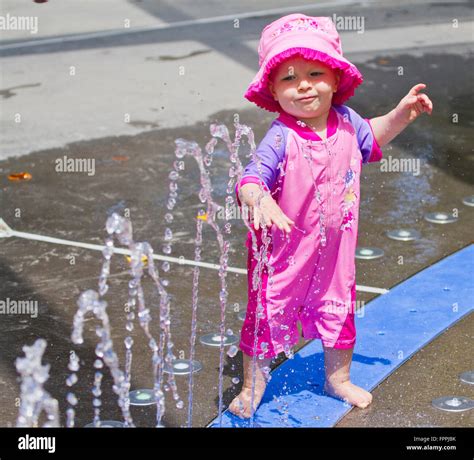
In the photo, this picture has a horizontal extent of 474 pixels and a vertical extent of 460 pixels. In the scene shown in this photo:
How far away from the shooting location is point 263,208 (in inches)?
161

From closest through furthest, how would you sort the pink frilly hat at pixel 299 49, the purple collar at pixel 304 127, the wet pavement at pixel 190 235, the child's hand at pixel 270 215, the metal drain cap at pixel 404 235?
1. the child's hand at pixel 270 215
2. the pink frilly hat at pixel 299 49
3. the purple collar at pixel 304 127
4. the wet pavement at pixel 190 235
5. the metal drain cap at pixel 404 235

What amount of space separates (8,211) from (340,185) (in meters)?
2.84

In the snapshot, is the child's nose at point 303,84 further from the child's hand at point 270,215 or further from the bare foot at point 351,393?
the bare foot at point 351,393

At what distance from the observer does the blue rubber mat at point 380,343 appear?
455 cm

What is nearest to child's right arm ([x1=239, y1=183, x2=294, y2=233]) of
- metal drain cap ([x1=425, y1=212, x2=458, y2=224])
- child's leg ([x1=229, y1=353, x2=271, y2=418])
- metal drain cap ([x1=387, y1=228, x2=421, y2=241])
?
child's leg ([x1=229, y1=353, x2=271, y2=418])

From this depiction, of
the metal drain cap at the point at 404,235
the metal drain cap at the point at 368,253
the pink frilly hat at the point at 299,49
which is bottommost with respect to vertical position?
the metal drain cap at the point at 368,253

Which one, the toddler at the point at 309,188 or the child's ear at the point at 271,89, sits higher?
the child's ear at the point at 271,89

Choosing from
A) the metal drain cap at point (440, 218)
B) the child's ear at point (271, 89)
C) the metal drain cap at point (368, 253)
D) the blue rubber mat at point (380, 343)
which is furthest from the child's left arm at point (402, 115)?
the metal drain cap at point (440, 218)

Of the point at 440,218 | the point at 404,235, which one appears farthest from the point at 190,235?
the point at 440,218

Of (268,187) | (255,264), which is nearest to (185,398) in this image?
(255,264)

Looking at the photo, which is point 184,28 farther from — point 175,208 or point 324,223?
point 324,223

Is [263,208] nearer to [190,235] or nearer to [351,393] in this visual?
[351,393]

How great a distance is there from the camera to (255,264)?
447 cm

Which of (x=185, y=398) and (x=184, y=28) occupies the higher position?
(x=184, y=28)
